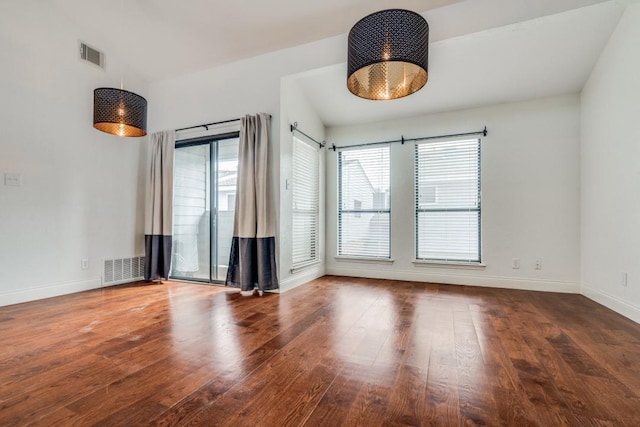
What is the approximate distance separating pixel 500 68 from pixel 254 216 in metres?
3.44

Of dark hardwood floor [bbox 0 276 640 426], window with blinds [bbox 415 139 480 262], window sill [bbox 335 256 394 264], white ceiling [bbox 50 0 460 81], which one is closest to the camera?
dark hardwood floor [bbox 0 276 640 426]

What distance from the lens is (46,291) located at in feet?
11.5

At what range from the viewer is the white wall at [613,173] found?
2710mm

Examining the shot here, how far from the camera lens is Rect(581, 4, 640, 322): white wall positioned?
2.71 meters

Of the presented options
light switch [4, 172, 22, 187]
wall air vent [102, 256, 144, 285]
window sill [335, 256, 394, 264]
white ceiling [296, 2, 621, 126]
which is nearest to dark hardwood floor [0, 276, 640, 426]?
wall air vent [102, 256, 144, 285]

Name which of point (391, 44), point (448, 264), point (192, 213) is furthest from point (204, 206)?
point (448, 264)

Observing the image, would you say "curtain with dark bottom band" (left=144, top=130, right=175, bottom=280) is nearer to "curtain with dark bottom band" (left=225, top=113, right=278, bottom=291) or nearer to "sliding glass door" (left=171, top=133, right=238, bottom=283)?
"sliding glass door" (left=171, top=133, right=238, bottom=283)

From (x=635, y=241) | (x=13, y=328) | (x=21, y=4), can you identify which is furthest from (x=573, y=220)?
(x=21, y=4)

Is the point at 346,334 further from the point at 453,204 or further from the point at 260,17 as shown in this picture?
the point at 260,17

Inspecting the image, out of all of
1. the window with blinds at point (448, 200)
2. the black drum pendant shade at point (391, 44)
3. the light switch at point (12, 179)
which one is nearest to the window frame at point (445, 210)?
the window with blinds at point (448, 200)

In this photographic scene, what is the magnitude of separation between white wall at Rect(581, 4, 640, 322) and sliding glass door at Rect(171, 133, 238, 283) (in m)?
4.21

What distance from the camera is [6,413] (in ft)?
4.56

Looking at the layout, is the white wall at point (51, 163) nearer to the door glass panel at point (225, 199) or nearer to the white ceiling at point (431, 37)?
the white ceiling at point (431, 37)

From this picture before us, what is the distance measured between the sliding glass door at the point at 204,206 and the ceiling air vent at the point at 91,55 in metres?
1.36
